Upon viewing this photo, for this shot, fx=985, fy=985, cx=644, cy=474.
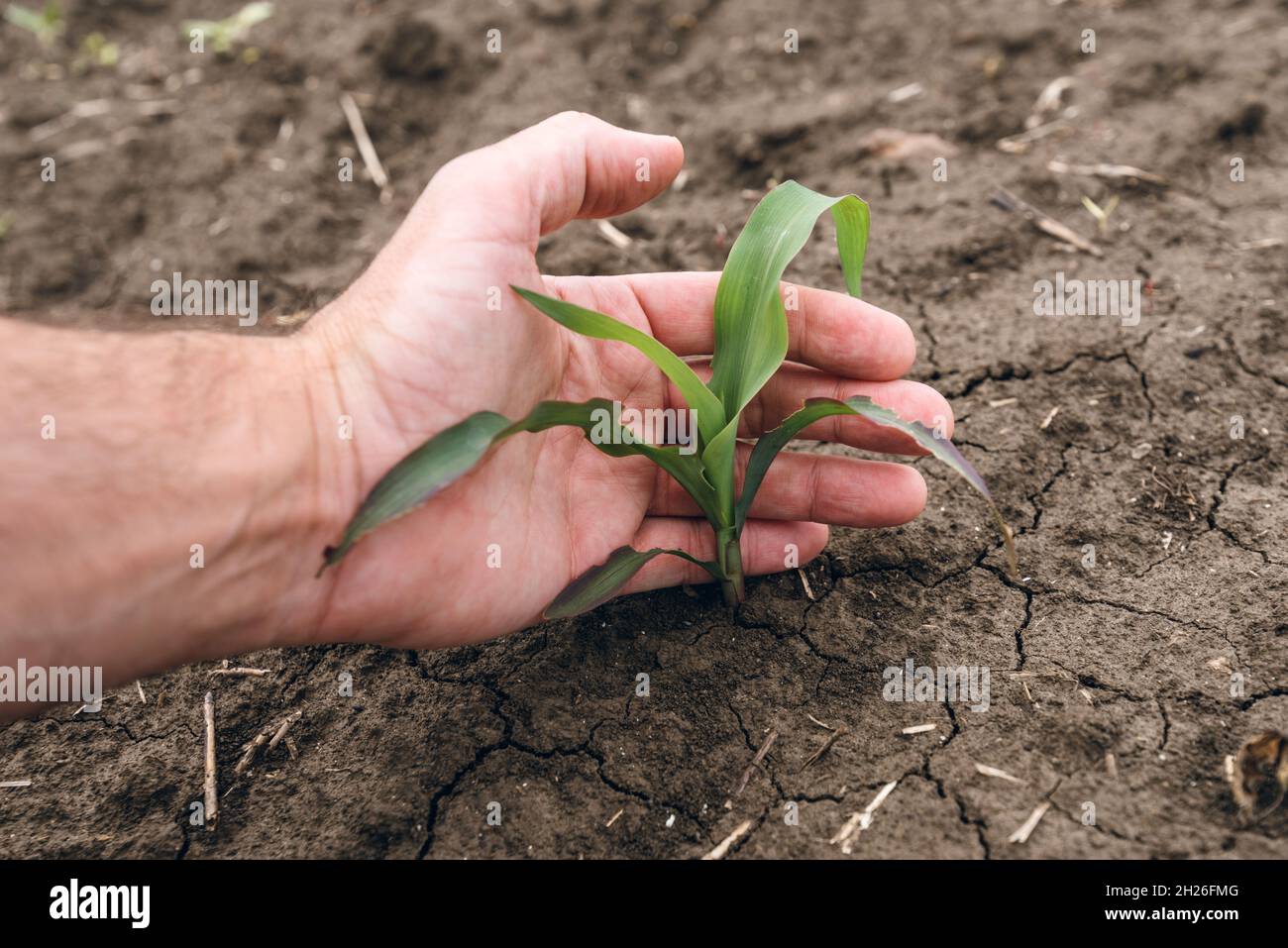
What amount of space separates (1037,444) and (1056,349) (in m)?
0.31

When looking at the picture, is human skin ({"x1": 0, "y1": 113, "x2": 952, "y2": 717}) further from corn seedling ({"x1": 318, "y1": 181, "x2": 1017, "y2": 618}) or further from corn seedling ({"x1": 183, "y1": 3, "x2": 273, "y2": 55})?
corn seedling ({"x1": 183, "y1": 3, "x2": 273, "y2": 55})

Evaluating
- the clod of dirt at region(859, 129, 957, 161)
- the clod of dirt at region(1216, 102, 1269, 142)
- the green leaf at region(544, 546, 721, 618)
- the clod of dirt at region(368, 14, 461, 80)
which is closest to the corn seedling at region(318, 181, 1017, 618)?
the green leaf at region(544, 546, 721, 618)

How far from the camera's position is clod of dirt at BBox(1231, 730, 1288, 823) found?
55.1 inches

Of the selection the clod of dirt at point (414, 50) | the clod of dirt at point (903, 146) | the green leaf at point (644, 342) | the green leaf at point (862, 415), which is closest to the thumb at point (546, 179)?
the green leaf at point (644, 342)

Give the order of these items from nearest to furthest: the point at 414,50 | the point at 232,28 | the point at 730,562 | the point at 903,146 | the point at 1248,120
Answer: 1. the point at 730,562
2. the point at 1248,120
3. the point at 903,146
4. the point at 414,50
5. the point at 232,28

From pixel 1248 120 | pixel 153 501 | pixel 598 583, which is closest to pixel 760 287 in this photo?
pixel 598 583

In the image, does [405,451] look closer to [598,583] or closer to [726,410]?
[598,583]

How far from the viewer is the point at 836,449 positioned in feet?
6.91

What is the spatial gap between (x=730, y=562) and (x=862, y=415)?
1.30 feet

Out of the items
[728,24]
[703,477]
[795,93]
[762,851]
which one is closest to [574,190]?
[703,477]

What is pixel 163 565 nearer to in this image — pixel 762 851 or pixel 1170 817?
pixel 762 851

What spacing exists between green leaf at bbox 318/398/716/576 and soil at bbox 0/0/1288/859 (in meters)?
0.48

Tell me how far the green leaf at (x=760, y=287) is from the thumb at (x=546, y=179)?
24cm

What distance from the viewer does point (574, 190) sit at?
169 cm
